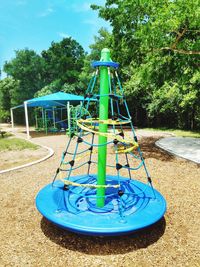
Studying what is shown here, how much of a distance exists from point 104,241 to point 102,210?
45 cm

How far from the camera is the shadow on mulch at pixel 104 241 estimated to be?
2.84m

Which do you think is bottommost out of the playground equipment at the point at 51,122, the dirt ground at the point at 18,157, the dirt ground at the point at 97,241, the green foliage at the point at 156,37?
the dirt ground at the point at 97,241

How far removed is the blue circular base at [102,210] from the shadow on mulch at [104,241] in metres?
0.32

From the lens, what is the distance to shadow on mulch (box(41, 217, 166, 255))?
2836 millimetres

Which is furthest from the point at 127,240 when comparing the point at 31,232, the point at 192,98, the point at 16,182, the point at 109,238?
the point at 192,98

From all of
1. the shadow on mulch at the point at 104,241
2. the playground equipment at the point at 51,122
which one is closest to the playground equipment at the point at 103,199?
the shadow on mulch at the point at 104,241

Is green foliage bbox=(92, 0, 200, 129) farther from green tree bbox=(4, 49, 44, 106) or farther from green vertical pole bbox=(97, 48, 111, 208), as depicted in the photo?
green tree bbox=(4, 49, 44, 106)

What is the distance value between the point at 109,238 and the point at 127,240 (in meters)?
0.26

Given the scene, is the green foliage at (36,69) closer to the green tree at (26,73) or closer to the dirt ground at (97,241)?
the green tree at (26,73)

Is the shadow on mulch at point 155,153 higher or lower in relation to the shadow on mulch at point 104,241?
higher

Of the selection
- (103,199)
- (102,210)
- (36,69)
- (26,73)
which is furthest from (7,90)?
(102,210)

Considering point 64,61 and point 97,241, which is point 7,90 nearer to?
point 64,61

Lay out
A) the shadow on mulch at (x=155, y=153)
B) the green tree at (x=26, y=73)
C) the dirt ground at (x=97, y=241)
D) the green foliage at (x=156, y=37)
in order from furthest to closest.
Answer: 1. the green tree at (x=26, y=73)
2. the shadow on mulch at (x=155, y=153)
3. the green foliage at (x=156, y=37)
4. the dirt ground at (x=97, y=241)

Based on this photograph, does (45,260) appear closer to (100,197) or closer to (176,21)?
(100,197)
